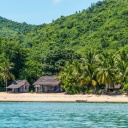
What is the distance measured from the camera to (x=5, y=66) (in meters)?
70.8

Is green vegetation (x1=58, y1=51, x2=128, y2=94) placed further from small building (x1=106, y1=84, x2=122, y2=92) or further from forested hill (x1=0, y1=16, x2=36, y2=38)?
forested hill (x1=0, y1=16, x2=36, y2=38)

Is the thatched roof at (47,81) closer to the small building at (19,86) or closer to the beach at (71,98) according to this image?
the small building at (19,86)

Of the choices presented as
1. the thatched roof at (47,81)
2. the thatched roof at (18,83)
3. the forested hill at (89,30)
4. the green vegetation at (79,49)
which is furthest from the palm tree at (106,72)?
the forested hill at (89,30)

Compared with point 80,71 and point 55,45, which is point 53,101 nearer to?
point 80,71

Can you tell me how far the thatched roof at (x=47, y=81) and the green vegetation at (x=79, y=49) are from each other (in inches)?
78.4

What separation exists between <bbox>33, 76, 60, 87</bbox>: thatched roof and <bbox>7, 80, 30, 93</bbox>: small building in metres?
2.15

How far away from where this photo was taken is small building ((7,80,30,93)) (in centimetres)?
7012

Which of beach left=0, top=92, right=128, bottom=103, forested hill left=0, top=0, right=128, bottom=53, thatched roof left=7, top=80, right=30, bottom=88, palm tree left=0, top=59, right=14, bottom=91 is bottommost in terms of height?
beach left=0, top=92, right=128, bottom=103

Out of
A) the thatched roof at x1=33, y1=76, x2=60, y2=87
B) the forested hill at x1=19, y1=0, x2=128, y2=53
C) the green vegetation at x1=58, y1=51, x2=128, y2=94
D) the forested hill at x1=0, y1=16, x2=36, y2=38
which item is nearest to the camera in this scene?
the green vegetation at x1=58, y1=51, x2=128, y2=94

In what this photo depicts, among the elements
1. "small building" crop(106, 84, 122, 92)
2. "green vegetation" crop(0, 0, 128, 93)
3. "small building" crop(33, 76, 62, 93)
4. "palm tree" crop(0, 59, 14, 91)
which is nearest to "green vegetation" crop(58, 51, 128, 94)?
"green vegetation" crop(0, 0, 128, 93)

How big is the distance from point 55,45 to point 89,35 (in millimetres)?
9825

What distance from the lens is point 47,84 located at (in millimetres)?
70812

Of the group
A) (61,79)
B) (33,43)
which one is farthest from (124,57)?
(33,43)

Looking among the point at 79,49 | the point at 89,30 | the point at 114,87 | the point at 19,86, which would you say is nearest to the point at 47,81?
the point at 19,86
